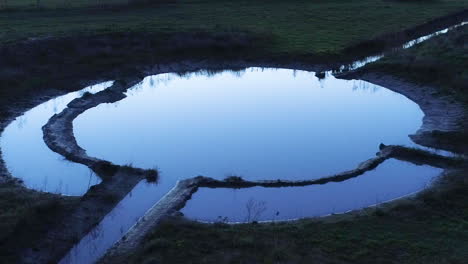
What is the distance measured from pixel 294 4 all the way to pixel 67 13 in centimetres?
2014

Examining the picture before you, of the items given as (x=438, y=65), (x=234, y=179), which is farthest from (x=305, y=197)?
(x=438, y=65)

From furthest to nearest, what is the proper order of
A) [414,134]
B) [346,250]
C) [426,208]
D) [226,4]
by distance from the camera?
[226,4] < [414,134] < [426,208] < [346,250]

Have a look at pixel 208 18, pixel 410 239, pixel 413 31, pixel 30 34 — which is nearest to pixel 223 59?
pixel 208 18

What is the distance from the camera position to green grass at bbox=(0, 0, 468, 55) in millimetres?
44062

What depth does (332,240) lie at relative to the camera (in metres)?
19.3

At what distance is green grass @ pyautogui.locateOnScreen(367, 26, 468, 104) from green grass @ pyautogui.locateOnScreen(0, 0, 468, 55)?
15.7 ft

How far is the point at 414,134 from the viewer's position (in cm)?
2931

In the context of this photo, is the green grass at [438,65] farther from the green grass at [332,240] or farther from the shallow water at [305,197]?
the green grass at [332,240]

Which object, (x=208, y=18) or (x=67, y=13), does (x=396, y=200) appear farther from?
(x=67, y=13)

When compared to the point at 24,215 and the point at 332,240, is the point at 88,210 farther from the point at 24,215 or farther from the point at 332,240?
the point at 332,240

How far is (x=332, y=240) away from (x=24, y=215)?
10336 millimetres

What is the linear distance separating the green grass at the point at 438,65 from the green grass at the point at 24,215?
21783mm

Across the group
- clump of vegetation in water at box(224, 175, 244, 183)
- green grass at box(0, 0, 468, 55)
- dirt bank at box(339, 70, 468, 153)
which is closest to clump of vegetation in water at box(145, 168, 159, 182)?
clump of vegetation in water at box(224, 175, 244, 183)

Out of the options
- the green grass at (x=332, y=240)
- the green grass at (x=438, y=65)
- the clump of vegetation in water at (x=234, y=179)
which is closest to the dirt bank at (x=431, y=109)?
the green grass at (x=438, y=65)
